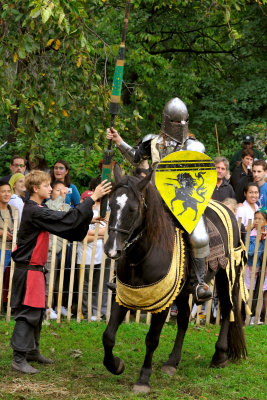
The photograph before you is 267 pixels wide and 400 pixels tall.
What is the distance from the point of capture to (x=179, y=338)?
6.74 meters

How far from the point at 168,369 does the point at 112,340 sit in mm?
1042

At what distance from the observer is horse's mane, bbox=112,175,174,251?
5.20 m

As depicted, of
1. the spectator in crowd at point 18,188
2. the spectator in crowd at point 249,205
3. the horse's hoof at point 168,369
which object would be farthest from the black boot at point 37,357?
the spectator in crowd at point 249,205

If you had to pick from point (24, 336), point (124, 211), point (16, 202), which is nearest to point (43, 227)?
point (24, 336)

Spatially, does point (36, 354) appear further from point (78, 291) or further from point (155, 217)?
point (78, 291)

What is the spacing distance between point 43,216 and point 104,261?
8.07ft

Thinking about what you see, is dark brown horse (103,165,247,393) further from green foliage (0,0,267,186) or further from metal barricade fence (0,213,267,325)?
green foliage (0,0,267,186)

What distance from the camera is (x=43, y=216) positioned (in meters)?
5.90

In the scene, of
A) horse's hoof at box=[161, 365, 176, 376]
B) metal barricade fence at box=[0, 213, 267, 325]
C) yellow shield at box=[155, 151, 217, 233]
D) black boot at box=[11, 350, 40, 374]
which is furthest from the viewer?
metal barricade fence at box=[0, 213, 267, 325]

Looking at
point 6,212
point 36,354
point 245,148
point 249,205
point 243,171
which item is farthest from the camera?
point 245,148

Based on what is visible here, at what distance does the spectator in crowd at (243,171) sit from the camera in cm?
1045

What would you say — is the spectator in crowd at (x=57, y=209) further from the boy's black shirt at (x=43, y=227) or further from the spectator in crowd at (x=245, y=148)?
the spectator in crowd at (x=245, y=148)

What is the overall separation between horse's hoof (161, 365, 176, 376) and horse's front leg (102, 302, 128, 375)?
0.67m

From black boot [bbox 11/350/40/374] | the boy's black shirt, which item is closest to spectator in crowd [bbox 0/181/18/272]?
the boy's black shirt
